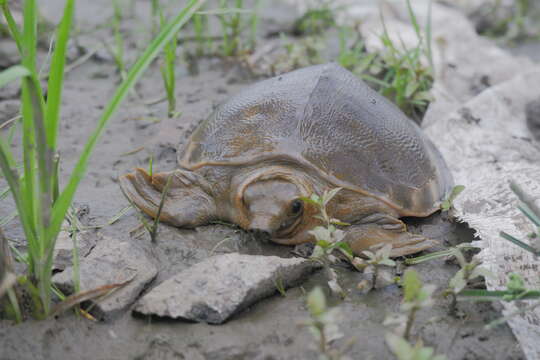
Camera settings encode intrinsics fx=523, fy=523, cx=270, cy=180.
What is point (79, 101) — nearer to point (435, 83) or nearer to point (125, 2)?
point (125, 2)

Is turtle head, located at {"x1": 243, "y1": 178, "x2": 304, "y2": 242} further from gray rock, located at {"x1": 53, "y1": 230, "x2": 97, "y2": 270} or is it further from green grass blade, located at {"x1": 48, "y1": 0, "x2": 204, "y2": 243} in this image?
green grass blade, located at {"x1": 48, "y1": 0, "x2": 204, "y2": 243}

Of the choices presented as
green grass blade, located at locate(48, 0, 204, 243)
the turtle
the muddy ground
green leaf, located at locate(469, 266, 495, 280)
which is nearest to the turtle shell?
the turtle

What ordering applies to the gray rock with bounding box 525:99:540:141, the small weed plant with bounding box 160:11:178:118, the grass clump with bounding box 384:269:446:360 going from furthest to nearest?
1. the gray rock with bounding box 525:99:540:141
2. the small weed plant with bounding box 160:11:178:118
3. the grass clump with bounding box 384:269:446:360

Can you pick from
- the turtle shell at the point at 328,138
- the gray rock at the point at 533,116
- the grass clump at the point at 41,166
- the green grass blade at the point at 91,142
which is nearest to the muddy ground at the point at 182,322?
the grass clump at the point at 41,166

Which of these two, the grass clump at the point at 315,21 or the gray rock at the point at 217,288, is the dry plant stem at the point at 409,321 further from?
the grass clump at the point at 315,21

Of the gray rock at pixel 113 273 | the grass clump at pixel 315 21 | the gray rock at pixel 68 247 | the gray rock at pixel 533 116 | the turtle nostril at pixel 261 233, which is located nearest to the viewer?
the gray rock at pixel 113 273

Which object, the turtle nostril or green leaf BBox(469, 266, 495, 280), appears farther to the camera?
the turtle nostril

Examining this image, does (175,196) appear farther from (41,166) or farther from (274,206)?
(41,166)
